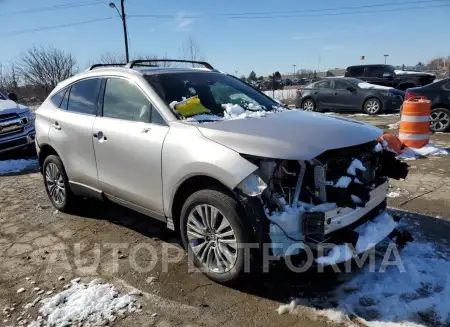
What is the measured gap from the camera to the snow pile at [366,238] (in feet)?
9.29

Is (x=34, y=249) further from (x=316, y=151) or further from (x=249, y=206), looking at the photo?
(x=316, y=151)

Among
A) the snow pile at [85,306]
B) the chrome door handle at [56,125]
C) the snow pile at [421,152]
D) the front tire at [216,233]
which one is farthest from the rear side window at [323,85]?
the snow pile at [85,306]

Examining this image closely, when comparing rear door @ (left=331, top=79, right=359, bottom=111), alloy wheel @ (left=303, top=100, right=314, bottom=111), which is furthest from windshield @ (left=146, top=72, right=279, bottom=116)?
alloy wheel @ (left=303, top=100, right=314, bottom=111)

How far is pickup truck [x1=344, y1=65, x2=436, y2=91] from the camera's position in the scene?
18.5 meters

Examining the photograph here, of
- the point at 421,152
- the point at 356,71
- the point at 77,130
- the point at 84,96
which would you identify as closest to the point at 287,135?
the point at 77,130

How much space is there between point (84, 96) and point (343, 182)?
3099 mm

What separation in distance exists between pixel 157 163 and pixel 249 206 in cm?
102

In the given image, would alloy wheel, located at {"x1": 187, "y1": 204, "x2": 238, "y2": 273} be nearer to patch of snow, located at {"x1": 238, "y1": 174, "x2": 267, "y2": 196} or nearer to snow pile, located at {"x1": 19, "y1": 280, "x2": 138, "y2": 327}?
patch of snow, located at {"x1": 238, "y1": 174, "x2": 267, "y2": 196}

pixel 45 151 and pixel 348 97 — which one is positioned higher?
pixel 45 151

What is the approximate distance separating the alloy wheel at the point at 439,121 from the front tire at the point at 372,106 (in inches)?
188

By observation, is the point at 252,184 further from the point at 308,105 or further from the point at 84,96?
the point at 308,105

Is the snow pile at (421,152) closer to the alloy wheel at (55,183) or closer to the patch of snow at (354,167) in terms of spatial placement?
the patch of snow at (354,167)

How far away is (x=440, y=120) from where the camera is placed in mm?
9898

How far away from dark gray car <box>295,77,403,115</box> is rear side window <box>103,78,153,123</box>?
1266cm
